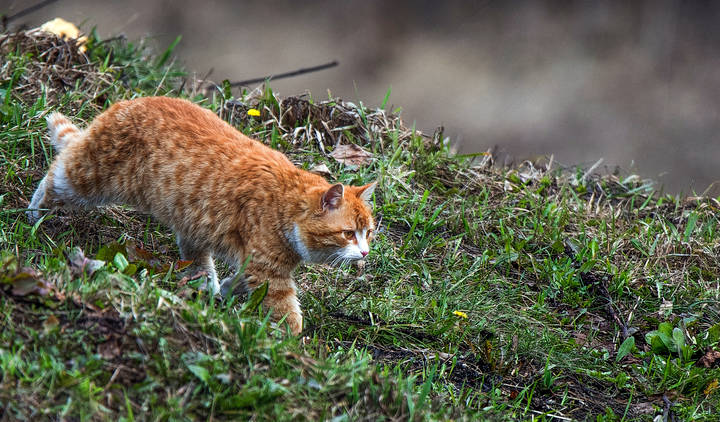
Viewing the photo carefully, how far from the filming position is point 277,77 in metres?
6.43

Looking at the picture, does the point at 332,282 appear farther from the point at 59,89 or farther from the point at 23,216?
the point at 59,89

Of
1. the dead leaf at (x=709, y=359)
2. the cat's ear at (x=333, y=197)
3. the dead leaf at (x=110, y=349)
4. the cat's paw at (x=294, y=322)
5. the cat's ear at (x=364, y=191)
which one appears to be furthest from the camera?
the cat's ear at (x=364, y=191)

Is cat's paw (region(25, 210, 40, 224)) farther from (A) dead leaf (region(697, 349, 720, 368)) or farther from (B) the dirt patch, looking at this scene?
(A) dead leaf (region(697, 349, 720, 368))

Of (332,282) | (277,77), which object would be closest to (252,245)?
(332,282)

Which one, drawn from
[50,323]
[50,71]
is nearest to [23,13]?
[50,71]

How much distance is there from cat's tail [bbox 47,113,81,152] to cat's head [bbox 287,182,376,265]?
1699 millimetres

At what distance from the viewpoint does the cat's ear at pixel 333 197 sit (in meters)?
3.72

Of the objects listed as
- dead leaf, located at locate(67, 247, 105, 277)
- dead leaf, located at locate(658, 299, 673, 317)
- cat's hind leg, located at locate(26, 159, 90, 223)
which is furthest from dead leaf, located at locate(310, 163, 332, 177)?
dead leaf, located at locate(658, 299, 673, 317)

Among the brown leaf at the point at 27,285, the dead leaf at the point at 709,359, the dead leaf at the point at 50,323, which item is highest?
the brown leaf at the point at 27,285

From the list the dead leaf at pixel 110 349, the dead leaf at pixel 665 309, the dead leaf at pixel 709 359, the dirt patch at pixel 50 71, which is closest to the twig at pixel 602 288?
the dead leaf at pixel 665 309

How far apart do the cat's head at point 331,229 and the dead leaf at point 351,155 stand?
1.37m

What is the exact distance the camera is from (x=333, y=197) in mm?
3771

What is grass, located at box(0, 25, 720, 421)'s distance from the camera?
2.57m

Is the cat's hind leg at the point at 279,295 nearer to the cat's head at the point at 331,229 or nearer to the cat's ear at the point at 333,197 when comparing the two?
the cat's head at the point at 331,229
